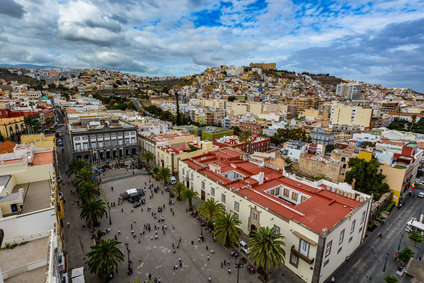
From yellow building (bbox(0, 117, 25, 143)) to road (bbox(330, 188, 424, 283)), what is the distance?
9701 cm

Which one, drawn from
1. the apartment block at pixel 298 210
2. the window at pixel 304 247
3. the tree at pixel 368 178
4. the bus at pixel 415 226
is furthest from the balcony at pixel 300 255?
the tree at pixel 368 178

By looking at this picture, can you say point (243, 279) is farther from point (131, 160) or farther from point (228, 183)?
point (131, 160)

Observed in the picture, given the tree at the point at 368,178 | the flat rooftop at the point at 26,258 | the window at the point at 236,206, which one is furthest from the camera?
the tree at the point at 368,178

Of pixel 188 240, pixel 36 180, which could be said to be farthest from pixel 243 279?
pixel 36 180

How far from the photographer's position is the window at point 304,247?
24797 mm

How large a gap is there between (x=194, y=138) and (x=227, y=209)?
3568 cm

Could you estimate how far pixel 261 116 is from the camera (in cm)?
11988

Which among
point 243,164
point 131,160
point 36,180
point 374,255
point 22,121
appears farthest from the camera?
point 22,121

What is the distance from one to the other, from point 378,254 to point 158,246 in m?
31.0

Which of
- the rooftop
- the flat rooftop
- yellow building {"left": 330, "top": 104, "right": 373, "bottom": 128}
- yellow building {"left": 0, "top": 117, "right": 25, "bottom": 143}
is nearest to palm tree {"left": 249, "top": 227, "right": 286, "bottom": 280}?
the rooftop

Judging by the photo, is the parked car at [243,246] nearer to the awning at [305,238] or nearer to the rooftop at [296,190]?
the rooftop at [296,190]

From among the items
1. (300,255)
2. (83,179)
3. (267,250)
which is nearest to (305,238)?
(300,255)

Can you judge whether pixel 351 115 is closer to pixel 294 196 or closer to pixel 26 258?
pixel 294 196

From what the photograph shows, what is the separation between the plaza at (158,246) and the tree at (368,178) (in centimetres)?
3102
